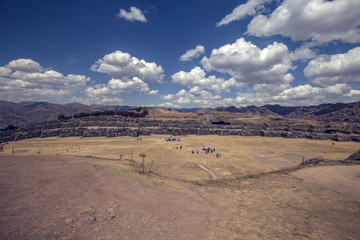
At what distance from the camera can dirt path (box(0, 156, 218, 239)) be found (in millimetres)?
8852

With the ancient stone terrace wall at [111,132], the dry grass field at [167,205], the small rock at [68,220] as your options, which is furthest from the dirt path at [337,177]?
the ancient stone terrace wall at [111,132]

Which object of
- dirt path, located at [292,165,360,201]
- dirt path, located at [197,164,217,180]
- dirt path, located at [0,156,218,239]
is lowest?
dirt path, located at [197,164,217,180]

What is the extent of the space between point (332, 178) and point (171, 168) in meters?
21.5

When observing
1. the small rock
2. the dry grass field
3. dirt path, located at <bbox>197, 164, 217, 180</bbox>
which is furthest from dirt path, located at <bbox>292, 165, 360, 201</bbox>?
the small rock

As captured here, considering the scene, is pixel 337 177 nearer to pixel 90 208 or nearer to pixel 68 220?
pixel 90 208

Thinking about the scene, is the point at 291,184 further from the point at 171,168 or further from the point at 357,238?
the point at 171,168

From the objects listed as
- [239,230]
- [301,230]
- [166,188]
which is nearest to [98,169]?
[166,188]

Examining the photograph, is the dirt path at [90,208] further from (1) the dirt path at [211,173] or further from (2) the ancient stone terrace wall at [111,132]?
(2) the ancient stone terrace wall at [111,132]

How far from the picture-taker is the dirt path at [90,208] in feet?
29.0

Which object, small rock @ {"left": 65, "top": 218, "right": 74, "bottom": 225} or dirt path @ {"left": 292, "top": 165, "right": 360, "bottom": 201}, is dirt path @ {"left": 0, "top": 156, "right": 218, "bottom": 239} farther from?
dirt path @ {"left": 292, "top": 165, "right": 360, "bottom": 201}

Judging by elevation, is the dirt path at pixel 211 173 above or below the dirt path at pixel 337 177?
below

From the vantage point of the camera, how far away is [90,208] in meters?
11.1

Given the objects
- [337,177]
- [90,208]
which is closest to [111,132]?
[90,208]

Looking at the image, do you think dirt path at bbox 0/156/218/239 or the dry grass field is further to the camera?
the dry grass field
